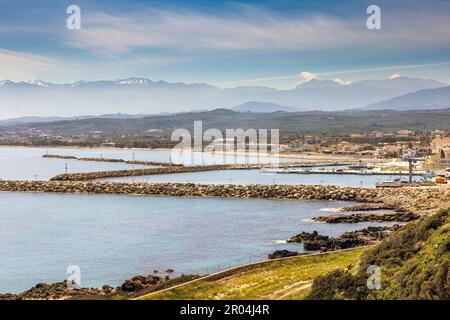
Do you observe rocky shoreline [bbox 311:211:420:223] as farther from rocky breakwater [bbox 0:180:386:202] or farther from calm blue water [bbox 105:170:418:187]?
calm blue water [bbox 105:170:418:187]

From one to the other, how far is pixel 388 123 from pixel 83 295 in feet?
505

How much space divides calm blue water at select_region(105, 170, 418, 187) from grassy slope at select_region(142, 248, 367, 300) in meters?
28.0

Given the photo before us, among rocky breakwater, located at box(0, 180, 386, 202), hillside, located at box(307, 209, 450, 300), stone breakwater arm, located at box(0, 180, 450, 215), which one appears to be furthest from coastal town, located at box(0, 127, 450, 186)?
hillside, located at box(307, 209, 450, 300)

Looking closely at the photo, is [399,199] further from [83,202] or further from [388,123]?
[388,123]

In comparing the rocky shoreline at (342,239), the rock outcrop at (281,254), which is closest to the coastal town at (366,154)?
the rocky shoreline at (342,239)

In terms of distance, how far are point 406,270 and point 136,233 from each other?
52.1ft

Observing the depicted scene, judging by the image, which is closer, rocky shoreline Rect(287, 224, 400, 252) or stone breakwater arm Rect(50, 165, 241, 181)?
rocky shoreline Rect(287, 224, 400, 252)

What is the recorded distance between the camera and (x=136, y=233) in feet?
86.0

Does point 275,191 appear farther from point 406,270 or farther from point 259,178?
point 406,270

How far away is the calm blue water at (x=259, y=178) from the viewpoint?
4741cm

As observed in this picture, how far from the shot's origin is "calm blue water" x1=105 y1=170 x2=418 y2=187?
156 feet

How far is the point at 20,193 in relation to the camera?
43.7 meters
